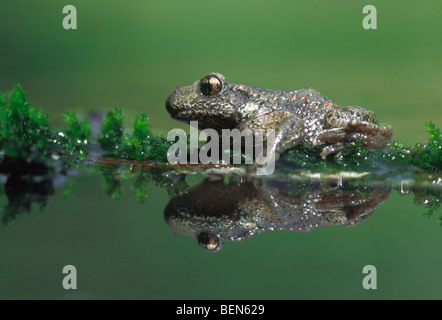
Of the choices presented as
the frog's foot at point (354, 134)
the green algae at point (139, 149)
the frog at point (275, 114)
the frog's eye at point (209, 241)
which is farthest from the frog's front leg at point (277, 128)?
the frog's eye at point (209, 241)

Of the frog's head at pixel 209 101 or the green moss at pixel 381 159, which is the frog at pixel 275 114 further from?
the green moss at pixel 381 159

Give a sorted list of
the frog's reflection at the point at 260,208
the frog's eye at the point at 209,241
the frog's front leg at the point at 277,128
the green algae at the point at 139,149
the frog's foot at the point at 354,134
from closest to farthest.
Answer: the frog's eye at the point at 209,241, the frog's reflection at the point at 260,208, the green algae at the point at 139,149, the frog's front leg at the point at 277,128, the frog's foot at the point at 354,134

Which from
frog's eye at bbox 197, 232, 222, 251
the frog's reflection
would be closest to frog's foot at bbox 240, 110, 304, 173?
the frog's reflection

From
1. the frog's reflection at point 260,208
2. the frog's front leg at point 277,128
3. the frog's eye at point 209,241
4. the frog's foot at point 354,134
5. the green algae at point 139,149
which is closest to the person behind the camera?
the frog's eye at point 209,241

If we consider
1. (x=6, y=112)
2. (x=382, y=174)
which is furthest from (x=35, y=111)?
(x=382, y=174)

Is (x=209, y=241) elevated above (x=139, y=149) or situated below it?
below

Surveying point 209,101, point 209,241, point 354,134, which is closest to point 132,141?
point 209,101

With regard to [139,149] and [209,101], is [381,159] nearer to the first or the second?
[209,101]
